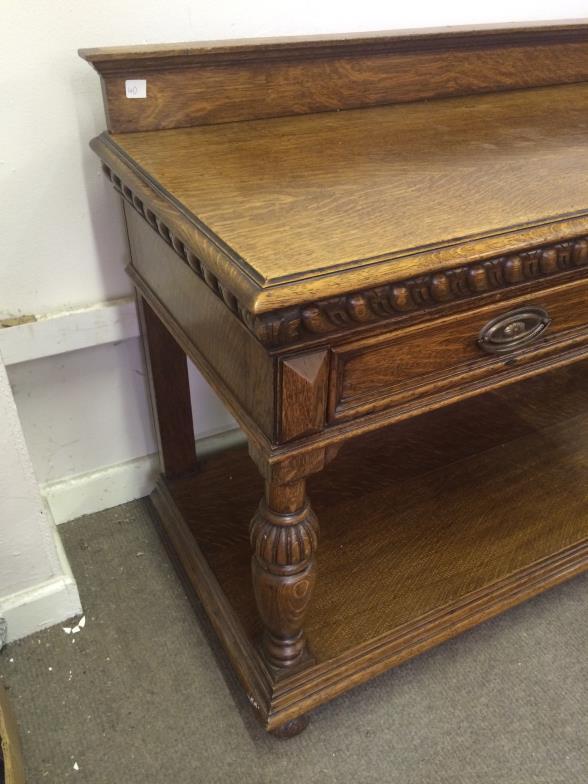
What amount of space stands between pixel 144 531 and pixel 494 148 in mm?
883

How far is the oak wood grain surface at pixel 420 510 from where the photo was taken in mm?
1009

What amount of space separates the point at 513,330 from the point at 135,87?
55 cm

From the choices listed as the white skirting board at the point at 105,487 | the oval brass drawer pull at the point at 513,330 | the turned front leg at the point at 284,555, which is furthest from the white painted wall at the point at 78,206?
the oval brass drawer pull at the point at 513,330

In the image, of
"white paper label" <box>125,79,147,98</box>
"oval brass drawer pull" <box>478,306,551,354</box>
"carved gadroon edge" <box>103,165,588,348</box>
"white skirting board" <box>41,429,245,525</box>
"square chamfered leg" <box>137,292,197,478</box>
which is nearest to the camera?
"carved gadroon edge" <box>103,165,588,348</box>

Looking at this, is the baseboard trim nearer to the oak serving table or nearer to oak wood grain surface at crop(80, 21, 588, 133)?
the oak serving table

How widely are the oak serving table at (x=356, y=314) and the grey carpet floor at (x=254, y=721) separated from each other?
0.08 metres

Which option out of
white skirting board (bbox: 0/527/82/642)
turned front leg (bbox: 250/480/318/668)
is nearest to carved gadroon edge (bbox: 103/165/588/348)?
turned front leg (bbox: 250/480/318/668)

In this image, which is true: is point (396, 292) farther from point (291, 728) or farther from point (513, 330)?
point (291, 728)

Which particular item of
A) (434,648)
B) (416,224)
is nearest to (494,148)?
(416,224)

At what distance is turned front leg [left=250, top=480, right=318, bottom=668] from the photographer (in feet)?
2.35

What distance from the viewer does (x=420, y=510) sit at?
3.84 ft

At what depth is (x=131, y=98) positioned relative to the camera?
2.75 ft

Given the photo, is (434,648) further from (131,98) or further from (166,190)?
(131,98)

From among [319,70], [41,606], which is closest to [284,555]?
[41,606]
